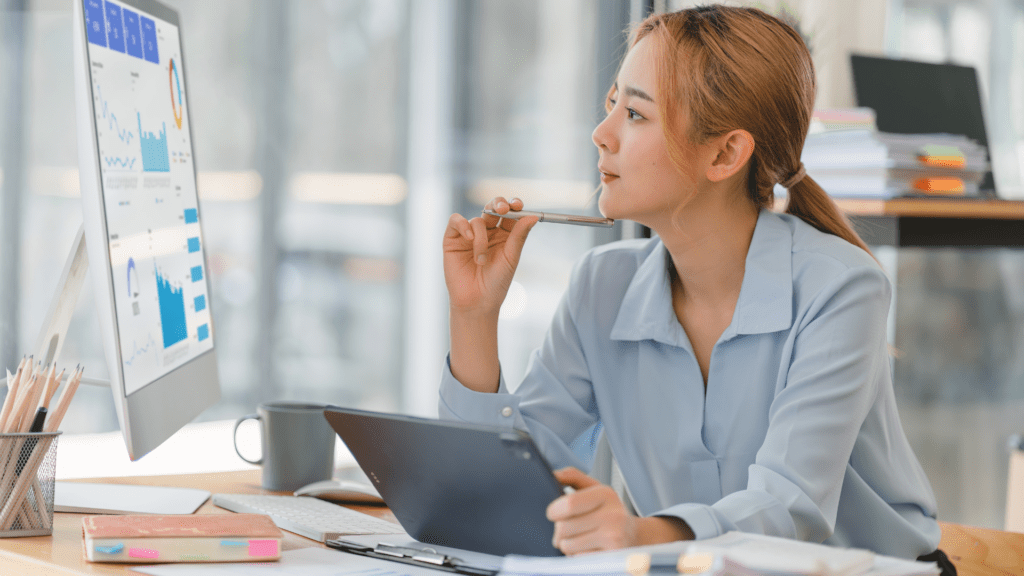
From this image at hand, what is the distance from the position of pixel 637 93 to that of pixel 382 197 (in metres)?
2.96

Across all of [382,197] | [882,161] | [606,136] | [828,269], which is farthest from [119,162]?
[382,197]

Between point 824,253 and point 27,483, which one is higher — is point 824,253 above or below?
above

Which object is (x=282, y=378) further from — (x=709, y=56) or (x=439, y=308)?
(x=709, y=56)

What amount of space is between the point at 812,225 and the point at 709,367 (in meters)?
0.25

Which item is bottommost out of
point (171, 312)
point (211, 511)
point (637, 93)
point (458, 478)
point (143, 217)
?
point (211, 511)

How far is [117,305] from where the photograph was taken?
2.91ft

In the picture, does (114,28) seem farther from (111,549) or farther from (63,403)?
(111,549)

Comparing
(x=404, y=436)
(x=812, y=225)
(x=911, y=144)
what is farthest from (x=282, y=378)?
(x=404, y=436)

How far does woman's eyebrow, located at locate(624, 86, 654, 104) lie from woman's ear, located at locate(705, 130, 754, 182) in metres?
0.10

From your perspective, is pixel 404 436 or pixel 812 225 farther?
pixel 812 225

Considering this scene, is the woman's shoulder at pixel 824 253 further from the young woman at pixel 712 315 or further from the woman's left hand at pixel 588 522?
the woman's left hand at pixel 588 522

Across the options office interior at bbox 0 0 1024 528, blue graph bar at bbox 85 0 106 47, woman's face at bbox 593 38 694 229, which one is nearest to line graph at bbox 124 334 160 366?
blue graph bar at bbox 85 0 106 47

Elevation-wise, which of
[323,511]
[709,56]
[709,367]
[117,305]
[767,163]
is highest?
[709,56]

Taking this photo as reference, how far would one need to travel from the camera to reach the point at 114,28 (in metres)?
0.98
